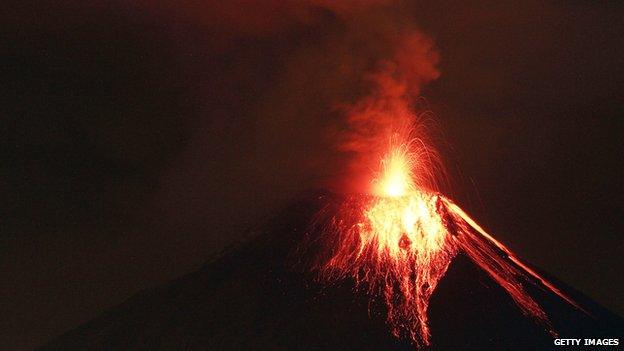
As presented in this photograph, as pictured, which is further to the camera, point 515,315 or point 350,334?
point 515,315

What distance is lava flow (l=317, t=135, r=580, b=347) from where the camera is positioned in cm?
2783

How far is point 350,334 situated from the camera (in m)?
25.0

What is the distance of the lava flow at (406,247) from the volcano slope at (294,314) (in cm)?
52

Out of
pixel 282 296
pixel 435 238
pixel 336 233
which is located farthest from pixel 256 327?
pixel 435 238

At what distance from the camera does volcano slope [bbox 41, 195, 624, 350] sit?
992 inches

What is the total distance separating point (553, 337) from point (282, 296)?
889 cm

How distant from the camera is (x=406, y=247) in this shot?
30469 mm

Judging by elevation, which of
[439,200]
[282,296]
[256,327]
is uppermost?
[439,200]

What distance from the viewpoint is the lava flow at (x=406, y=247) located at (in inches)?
1096

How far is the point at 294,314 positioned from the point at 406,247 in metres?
5.95

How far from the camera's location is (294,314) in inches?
1045

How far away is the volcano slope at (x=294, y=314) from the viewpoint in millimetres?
25203

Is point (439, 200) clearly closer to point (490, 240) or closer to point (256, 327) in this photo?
point (490, 240)

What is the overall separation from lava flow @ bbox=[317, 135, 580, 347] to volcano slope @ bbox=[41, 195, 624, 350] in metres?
0.52
